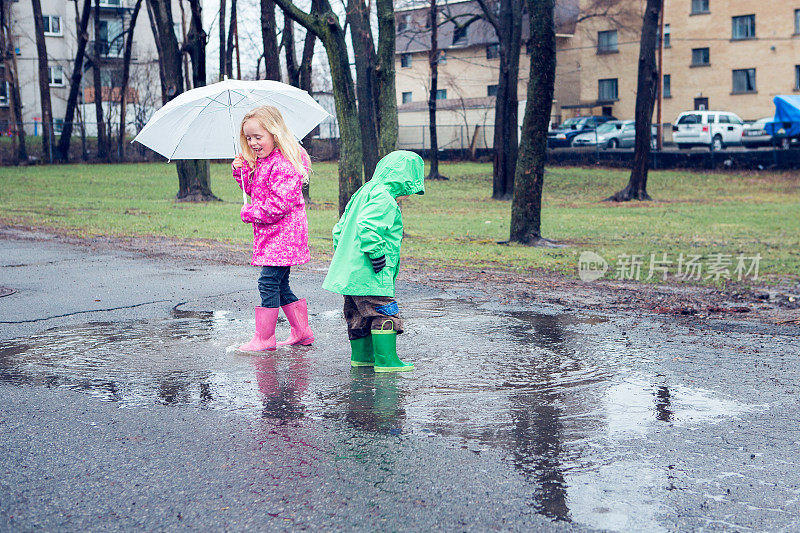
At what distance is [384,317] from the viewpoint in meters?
5.45

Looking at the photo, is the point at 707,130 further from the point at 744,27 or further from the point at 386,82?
the point at 386,82

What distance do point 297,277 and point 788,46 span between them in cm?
4294

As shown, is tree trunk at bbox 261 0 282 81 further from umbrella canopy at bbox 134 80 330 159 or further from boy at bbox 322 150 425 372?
boy at bbox 322 150 425 372

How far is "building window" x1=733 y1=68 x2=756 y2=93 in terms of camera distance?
46969mm

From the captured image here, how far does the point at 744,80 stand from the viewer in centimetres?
4741

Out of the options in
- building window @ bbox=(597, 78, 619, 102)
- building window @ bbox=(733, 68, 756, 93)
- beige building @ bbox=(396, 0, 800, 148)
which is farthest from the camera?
building window @ bbox=(597, 78, 619, 102)

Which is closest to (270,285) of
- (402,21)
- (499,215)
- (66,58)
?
(499,215)

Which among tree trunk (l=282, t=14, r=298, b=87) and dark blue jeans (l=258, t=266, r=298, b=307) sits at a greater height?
tree trunk (l=282, t=14, r=298, b=87)

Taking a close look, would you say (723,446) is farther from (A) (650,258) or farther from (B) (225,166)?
(B) (225,166)

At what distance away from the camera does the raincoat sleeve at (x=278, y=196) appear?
19.3 ft

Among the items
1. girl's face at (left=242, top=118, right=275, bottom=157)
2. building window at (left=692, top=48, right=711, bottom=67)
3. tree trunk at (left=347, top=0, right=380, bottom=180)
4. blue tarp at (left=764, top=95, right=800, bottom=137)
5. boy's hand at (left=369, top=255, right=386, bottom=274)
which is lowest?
boy's hand at (left=369, top=255, right=386, bottom=274)

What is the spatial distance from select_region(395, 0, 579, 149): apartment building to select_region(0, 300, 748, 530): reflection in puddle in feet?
117

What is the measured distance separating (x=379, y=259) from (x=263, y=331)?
4.14ft

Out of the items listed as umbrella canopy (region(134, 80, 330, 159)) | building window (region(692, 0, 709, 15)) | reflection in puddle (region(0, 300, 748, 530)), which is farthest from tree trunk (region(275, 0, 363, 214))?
building window (region(692, 0, 709, 15))
